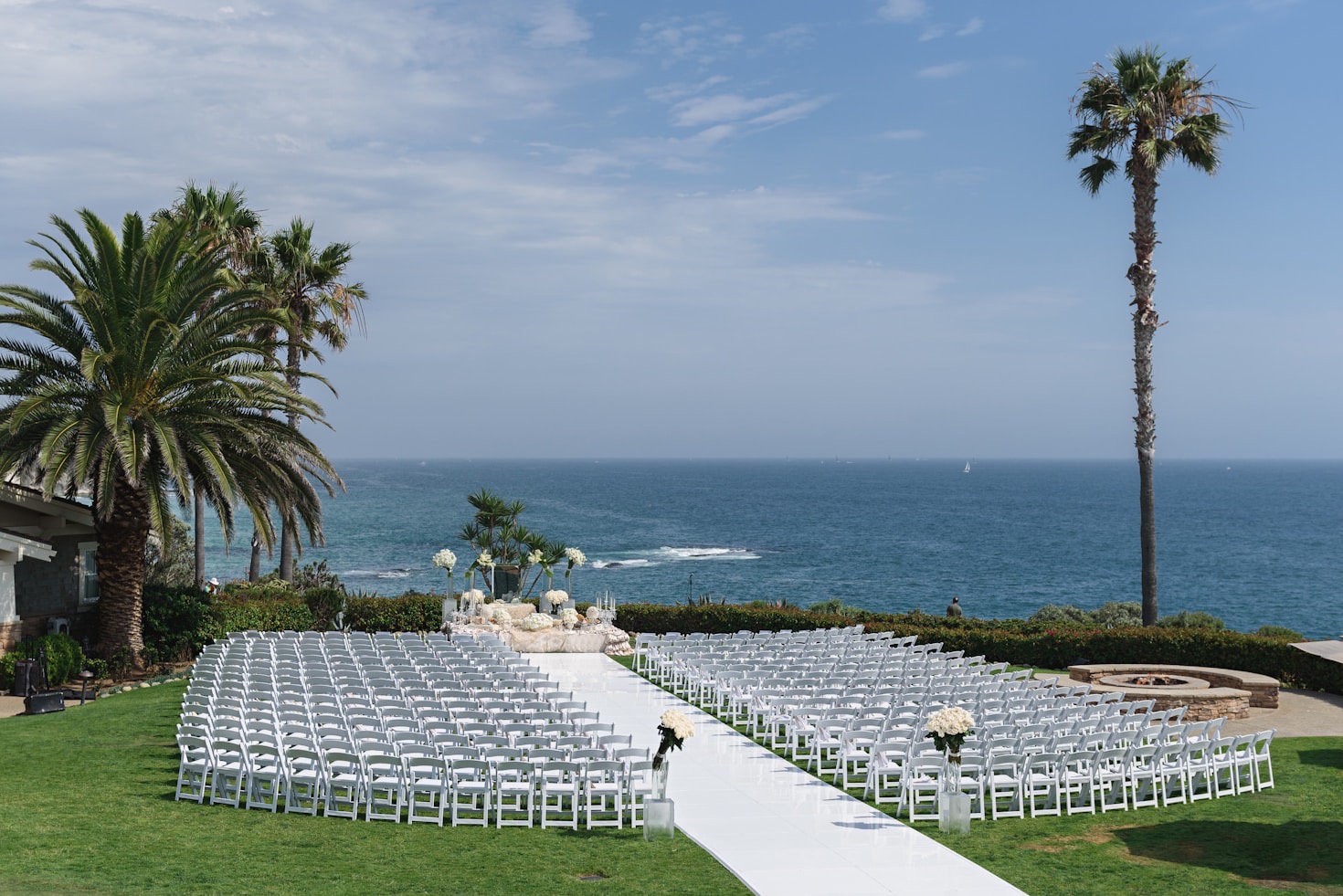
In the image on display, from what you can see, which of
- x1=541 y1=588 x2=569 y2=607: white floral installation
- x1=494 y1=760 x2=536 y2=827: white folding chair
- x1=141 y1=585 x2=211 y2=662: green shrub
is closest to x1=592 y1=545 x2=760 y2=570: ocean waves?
x1=541 y1=588 x2=569 y2=607: white floral installation

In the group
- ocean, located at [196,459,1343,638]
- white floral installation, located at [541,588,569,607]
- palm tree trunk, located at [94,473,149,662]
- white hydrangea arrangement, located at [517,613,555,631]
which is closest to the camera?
palm tree trunk, located at [94,473,149,662]

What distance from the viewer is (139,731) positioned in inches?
750

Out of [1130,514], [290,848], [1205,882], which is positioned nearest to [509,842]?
[290,848]

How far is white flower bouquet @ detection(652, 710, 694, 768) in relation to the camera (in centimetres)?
1322

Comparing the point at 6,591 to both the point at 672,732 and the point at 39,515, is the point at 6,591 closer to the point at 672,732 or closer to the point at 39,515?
the point at 39,515

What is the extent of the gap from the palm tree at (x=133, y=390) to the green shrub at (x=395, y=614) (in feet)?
21.6

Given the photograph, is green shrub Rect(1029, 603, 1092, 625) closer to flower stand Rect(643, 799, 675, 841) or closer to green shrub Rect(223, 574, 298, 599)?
green shrub Rect(223, 574, 298, 599)

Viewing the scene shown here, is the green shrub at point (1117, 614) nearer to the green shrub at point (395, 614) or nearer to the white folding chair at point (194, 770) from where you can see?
the green shrub at point (395, 614)

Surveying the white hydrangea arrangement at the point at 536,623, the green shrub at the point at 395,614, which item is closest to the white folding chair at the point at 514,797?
the white hydrangea arrangement at the point at 536,623

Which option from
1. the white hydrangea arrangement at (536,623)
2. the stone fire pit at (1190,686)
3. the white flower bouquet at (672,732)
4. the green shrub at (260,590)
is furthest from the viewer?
the green shrub at (260,590)

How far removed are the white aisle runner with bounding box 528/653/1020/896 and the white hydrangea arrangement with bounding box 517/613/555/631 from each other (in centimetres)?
1115

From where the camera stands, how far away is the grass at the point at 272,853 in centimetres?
1112

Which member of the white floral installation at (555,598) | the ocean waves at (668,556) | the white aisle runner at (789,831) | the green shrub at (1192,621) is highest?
the white floral installation at (555,598)

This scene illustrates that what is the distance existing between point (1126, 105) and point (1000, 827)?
2278 cm
